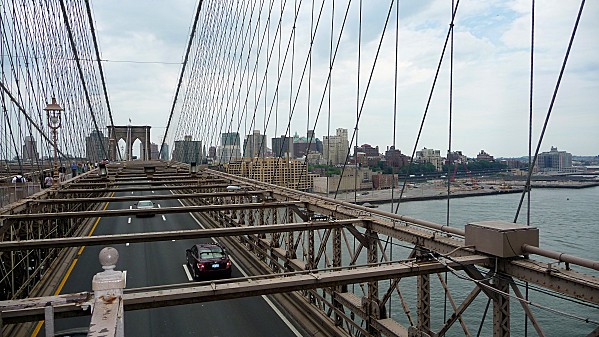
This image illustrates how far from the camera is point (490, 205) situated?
2983 centimetres

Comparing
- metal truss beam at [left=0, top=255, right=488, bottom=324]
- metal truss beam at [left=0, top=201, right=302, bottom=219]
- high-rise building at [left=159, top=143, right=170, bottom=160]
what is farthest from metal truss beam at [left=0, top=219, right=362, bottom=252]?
high-rise building at [left=159, top=143, right=170, bottom=160]

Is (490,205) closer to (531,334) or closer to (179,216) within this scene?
(531,334)

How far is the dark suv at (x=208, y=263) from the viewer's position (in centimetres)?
1691

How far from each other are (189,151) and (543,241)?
48473 mm

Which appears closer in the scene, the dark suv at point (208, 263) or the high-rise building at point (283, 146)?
the dark suv at point (208, 263)

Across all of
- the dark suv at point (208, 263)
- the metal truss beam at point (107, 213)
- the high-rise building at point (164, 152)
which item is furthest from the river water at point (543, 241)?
the high-rise building at point (164, 152)

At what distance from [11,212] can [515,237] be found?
12096 mm

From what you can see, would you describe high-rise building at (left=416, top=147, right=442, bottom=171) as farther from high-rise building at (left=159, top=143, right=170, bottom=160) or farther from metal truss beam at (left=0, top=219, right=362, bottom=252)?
high-rise building at (left=159, top=143, right=170, bottom=160)

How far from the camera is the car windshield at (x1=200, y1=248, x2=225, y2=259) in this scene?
57.8 ft

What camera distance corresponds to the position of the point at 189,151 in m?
64.3

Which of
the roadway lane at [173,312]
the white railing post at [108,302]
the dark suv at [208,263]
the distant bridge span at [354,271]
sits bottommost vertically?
the roadway lane at [173,312]

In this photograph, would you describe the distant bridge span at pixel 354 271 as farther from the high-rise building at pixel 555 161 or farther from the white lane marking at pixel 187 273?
the high-rise building at pixel 555 161

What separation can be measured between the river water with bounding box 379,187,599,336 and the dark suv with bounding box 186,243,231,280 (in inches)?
356

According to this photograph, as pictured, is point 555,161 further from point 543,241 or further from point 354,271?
point 543,241
